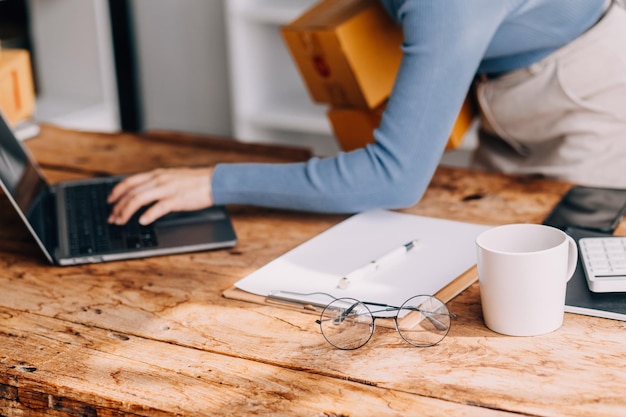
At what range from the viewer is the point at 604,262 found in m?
1.09

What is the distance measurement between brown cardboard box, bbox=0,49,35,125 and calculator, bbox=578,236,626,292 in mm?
1341

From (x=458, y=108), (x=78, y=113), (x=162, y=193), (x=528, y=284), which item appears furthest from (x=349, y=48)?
(x=78, y=113)

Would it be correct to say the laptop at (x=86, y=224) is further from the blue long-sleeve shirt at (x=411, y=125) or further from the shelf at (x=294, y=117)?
the shelf at (x=294, y=117)

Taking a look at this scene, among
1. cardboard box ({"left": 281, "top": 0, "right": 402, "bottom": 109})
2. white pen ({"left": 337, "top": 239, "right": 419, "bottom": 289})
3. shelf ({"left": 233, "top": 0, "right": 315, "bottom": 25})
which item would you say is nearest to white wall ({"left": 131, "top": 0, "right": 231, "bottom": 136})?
shelf ({"left": 233, "top": 0, "right": 315, "bottom": 25})

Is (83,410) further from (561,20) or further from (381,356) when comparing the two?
(561,20)

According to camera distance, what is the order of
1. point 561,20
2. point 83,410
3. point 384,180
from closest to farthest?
point 83,410 < point 384,180 < point 561,20

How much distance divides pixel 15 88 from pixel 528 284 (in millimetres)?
1438

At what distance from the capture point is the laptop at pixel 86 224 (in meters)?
1.30

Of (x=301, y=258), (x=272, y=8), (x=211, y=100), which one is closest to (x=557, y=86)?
(x=301, y=258)

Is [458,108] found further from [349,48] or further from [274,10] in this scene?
[274,10]

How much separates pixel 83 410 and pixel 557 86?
1.07m

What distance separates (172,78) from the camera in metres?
3.89

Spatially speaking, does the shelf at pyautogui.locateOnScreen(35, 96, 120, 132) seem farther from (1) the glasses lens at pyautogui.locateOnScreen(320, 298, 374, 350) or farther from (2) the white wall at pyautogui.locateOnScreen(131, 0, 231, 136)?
(1) the glasses lens at pyautogui.locateOnScreen(320, 298, 374, 350)

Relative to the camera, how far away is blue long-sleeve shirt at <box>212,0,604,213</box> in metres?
1.29
